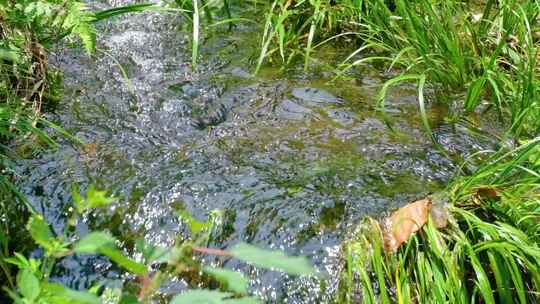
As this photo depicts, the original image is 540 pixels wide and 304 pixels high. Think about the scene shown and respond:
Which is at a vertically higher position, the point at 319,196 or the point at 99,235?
the point at 99,235

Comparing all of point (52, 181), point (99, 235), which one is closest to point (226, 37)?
point (52, 181)

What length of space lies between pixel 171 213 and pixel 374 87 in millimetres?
1329

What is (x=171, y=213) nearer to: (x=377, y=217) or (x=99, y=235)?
(x=377, y=217)

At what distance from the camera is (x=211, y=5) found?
11.9 ft

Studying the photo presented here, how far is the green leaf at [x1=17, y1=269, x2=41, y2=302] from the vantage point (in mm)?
757

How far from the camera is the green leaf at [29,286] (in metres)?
0.76

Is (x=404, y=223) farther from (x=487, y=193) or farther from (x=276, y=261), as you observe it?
(x=276, y=261)

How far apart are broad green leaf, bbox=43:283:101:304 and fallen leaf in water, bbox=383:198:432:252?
4.59ft

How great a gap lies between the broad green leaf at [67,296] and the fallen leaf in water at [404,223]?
140cm

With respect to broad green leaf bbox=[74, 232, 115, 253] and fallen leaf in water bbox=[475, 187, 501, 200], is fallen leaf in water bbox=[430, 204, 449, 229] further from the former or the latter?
broad green leaf bbox=[74, 232, 115, 253]

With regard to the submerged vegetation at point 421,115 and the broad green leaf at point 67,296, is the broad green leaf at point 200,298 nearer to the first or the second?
the broad green leaf at point 67,296

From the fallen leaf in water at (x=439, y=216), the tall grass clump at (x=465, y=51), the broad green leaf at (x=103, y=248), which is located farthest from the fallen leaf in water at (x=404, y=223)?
the broad green leaf at (x=103, y=248)

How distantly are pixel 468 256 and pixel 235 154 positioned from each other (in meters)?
0.96

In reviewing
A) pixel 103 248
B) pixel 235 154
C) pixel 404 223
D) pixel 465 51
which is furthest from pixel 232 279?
pixel 465 51
